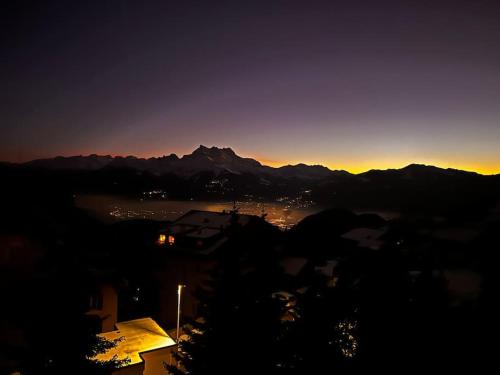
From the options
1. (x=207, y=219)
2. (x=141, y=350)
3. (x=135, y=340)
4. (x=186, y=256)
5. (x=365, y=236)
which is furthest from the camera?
(x=365, y=236)

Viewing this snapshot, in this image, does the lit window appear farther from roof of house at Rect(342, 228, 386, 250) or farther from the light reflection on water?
roof of house at Rect(342, 228, 386, 250)

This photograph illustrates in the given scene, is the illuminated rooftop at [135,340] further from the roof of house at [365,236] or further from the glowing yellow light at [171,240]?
the roof of house at [365,236]

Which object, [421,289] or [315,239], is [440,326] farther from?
[315,239]

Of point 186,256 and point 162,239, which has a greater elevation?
point 162,239

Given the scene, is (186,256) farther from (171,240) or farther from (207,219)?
(207,219)

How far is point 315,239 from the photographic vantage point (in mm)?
55156

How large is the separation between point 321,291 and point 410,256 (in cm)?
614

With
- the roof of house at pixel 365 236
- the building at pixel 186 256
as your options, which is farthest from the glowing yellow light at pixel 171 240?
the roof of house at pixel 365 236

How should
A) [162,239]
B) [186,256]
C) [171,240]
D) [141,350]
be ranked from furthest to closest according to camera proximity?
[162,239] < [171,240] < [186,256] < [141,350]

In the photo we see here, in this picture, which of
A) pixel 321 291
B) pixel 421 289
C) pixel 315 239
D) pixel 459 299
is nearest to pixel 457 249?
pixel 459 299

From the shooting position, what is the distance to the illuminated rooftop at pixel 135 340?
16.3 metres

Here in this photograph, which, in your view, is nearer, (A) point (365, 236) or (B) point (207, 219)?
(B) point (207, 219)

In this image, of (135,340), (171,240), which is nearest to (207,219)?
(171,240)

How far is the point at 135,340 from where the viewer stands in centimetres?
1830
